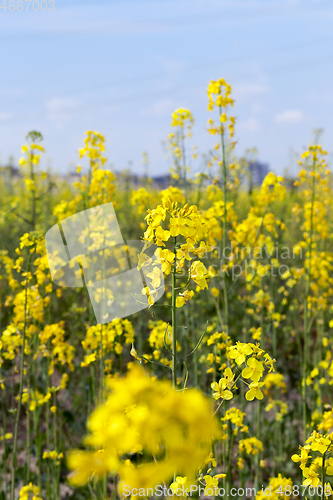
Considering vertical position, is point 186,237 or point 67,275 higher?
point 186,237

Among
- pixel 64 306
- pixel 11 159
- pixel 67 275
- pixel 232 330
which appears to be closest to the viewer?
pixel 67 275

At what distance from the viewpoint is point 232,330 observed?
212 inches

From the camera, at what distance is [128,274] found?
12.0ft

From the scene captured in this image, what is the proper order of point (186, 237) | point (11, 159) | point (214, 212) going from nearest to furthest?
1. point (186, 237)
2. point (214, 212)
3. point (11, 159)

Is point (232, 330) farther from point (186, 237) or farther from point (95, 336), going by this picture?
point (186, 237)

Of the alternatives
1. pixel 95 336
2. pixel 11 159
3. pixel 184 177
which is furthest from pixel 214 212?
pixel 11 159

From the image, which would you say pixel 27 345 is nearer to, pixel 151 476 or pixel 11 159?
pixel 151 476

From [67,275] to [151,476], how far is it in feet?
A: 10.0

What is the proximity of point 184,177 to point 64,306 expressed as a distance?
3.60 m

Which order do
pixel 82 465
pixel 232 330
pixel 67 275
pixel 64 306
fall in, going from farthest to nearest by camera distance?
pixel 64 306
pixel 232 330
pixel 67 275
pixel 82 465

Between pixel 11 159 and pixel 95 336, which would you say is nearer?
pixel 95 336

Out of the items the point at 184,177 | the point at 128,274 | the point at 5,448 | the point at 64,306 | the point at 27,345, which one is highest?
the point at 184,177

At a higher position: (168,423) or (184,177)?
(184,177)

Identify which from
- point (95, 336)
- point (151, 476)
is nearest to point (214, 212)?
point (95, 336)
